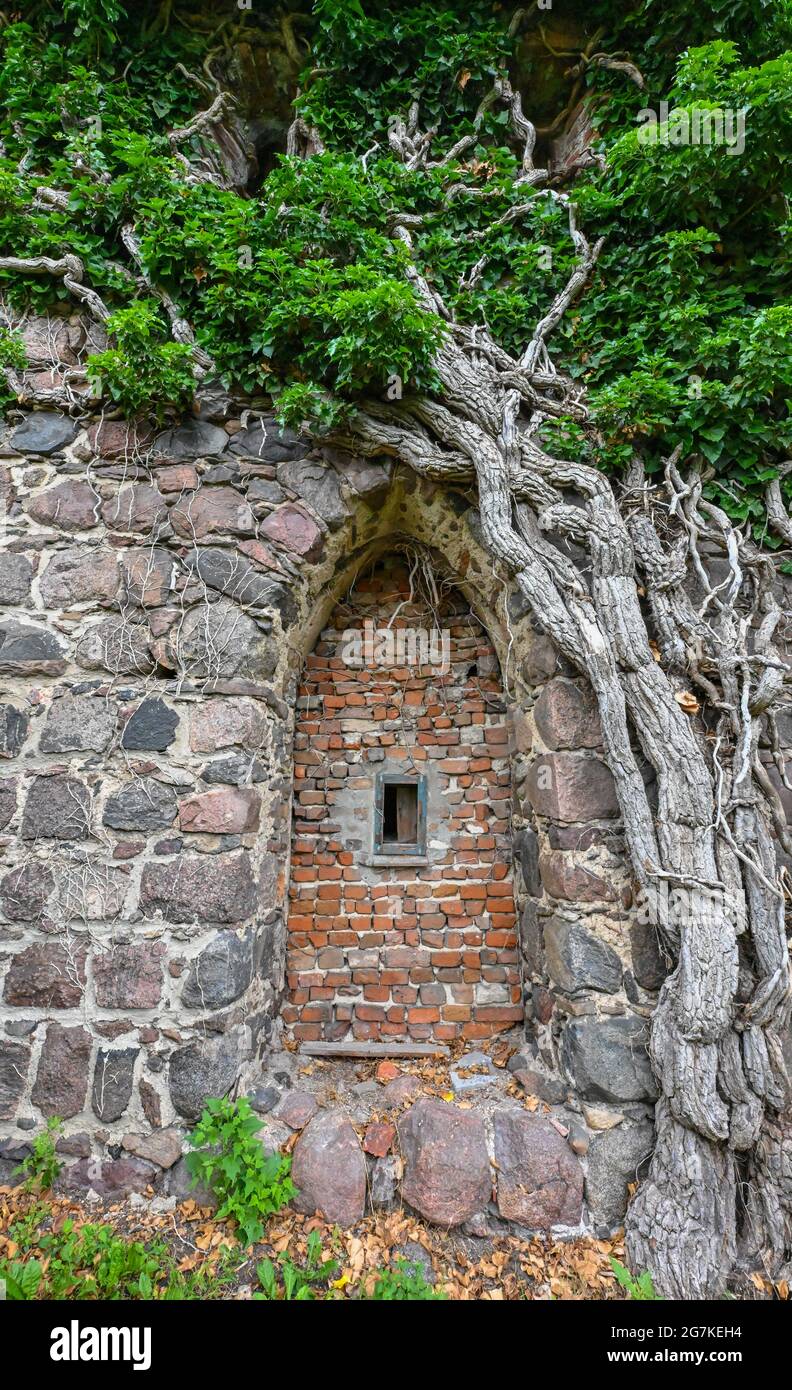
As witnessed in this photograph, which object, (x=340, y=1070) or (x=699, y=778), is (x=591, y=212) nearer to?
(x=699, y=778)

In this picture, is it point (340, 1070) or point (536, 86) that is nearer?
point (340, 1070)

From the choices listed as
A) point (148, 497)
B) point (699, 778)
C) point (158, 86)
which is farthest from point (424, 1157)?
point (158, 86)

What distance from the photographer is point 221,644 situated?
2.23 metres

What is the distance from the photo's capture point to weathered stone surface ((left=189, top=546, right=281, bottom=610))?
228 cm

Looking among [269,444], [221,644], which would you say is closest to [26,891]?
[221,644]

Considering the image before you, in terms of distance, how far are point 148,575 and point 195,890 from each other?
1.28 m

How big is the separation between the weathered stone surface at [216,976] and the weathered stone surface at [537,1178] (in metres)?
1.08

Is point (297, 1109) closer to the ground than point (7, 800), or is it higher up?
closer to the ground

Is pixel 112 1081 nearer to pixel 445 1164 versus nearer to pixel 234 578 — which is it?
pixel 445 1164

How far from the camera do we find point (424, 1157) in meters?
1.87

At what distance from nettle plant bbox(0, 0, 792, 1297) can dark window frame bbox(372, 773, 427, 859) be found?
0.95 meters

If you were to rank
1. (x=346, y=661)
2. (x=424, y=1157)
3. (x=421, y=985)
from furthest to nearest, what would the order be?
(x=346, y=661) < (x=421, y=985) < (x=424, y=1157)

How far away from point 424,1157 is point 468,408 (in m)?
2.87
